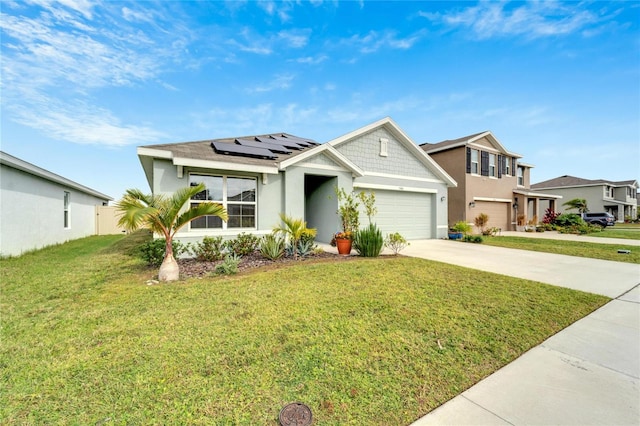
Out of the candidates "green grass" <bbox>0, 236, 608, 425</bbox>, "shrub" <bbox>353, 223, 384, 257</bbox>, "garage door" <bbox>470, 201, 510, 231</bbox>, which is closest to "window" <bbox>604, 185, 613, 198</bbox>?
Answer: "garage door" <bbox>470, 201, 510, 231</bbox>

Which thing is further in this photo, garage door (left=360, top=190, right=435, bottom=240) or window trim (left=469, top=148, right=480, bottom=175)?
window trim (left=469, top=148, right=480, bottom=175)

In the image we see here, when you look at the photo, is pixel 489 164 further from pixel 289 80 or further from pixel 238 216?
pixel 238 216

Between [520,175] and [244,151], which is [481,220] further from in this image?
[244,151]

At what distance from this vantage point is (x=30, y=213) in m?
10.4

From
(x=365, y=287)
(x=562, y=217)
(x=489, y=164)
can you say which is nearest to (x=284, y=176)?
(x=365, y=287)

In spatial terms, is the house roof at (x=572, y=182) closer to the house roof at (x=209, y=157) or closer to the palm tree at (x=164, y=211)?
the house roof at (x=209, y=157)

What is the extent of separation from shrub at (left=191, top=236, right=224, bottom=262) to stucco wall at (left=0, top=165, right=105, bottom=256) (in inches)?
283

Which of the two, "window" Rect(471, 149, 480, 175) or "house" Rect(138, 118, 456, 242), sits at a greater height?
"window" Rect(471, 149, 480, 175)

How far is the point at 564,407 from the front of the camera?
7.30ft

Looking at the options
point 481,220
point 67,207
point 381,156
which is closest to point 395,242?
point 381,156

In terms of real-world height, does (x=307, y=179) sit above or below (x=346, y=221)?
above

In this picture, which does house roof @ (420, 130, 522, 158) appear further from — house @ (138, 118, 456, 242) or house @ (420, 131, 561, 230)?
house @ (138, 118, 456, 242)

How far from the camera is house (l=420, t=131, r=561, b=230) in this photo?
1733 cm

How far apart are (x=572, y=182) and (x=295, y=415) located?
50.9 m
